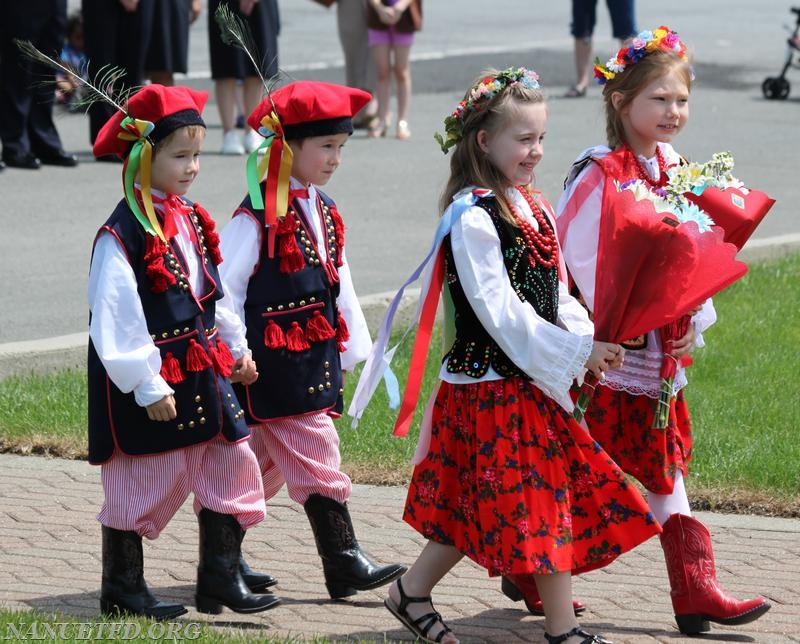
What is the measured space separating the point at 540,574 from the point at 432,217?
23.7 feet

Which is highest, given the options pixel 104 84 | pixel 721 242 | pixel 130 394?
pixel 104 84

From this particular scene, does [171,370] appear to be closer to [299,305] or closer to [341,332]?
[299,305]

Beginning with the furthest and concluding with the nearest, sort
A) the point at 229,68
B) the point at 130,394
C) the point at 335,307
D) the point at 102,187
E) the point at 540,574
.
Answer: the point at 229,68
the point at 102,187
the point at 335,307
the point at 130,394
the point at 540,574

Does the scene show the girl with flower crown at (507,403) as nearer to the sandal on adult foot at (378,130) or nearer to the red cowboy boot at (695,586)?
the red cowboy boot at (695,586)

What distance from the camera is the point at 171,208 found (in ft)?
16.4

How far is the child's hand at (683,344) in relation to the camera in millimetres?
5031

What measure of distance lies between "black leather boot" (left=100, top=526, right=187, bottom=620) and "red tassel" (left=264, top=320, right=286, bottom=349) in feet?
2.38

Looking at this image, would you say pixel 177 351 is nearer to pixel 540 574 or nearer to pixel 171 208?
pixel 171 208

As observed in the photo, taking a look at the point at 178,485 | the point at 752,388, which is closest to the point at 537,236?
the point at 178,485

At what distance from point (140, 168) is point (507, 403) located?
1.32 m

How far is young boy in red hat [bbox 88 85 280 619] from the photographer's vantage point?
482cm

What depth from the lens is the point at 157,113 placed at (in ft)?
16.2

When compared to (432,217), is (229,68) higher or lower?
higher

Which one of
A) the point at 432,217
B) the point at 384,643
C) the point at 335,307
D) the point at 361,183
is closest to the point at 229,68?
the point at 361,183
